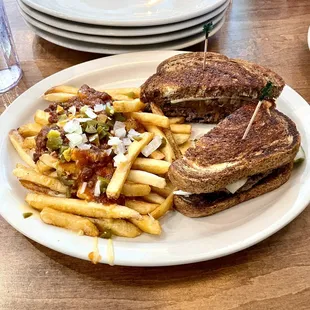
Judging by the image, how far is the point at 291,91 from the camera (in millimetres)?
1893

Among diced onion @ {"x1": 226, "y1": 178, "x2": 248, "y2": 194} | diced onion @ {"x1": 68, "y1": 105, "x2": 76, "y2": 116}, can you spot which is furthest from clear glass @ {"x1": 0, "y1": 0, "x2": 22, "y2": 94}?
diced onion @ {"x1": 226, "y1": 178, "x2": 248, "y2": 194}

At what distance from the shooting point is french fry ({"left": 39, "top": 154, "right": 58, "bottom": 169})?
4.94ft

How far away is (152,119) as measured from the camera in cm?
165

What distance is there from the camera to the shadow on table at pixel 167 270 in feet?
4.32

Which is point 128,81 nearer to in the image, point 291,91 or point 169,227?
point 291,91

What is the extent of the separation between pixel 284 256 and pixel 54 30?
1518mm

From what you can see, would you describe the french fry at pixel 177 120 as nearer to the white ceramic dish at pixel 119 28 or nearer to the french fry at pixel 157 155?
the french fry at pixel 157 155

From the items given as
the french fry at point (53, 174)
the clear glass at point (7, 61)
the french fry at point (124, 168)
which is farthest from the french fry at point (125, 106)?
the clear glass at point (7, 61)

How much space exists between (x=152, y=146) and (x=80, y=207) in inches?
14.4

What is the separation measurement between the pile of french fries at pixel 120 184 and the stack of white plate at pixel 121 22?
0.48 meters

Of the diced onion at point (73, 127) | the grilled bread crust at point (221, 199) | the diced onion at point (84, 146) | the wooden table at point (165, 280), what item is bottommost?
the wooden table at point (165, 280)

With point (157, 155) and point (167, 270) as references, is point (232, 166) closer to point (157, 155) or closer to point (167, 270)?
point (157, 155)

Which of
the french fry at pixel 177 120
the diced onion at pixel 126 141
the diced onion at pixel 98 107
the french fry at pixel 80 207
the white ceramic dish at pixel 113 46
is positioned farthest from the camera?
the white ceramic dish at pixel 113 46

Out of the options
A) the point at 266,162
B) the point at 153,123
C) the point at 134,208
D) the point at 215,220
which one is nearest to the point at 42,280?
the point at 134,208
